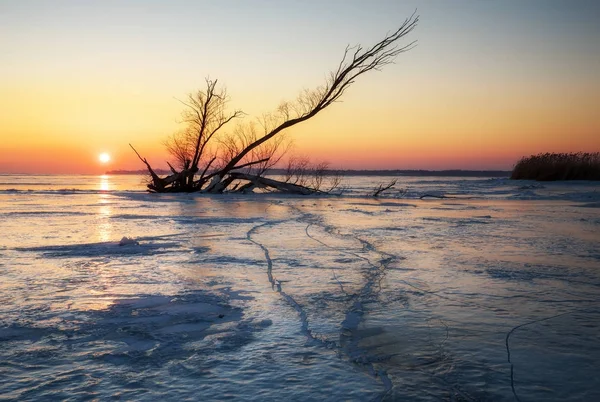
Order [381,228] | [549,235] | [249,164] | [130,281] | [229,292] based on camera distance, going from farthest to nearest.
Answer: [249,164] → [381,228] → [549,235] → [130,281] → [229,292]

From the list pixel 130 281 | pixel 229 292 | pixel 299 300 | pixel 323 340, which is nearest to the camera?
pixel 323 340

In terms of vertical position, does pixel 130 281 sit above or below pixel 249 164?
below

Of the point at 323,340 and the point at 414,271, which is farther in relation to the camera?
the point at 414,271

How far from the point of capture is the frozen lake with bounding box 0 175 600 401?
83.6 inches

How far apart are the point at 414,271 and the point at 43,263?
376cm

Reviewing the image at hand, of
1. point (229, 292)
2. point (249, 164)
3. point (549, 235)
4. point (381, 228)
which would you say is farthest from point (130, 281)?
point (249, 164)

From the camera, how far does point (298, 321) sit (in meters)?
3.04

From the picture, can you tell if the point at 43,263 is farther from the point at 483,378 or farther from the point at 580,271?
the point at 580,271

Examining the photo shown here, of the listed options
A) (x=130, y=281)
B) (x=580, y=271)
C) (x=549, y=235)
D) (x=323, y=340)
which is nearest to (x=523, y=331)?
(x=323, y=340)

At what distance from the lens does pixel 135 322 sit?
3.03m

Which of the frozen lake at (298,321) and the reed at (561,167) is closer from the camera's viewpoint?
the frozen lake at (298,321)

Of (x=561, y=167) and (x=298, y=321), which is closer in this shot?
(x=298, y=321)

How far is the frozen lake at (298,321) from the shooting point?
83.6 inches

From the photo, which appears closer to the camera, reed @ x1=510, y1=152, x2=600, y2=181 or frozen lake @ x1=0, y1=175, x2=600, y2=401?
frozen lake @ x1=0, y1=175, x2=600, y2=401
